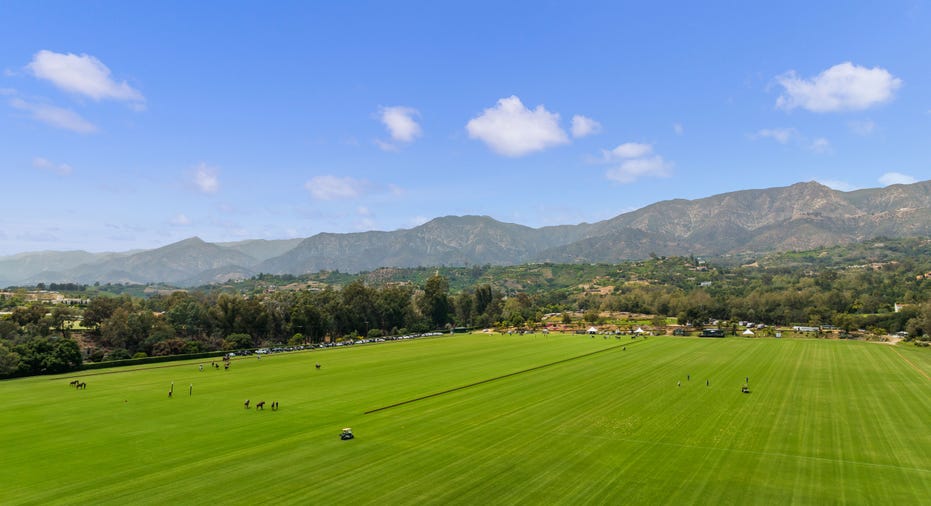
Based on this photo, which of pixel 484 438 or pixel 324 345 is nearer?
pixel 484 438

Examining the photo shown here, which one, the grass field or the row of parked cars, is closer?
the grass field

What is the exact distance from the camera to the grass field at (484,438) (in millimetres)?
24188

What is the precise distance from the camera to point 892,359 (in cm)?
7275

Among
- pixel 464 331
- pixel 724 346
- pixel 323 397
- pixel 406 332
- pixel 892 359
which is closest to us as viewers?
pixel 323 397

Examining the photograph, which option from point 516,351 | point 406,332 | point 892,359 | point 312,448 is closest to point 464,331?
point 406,332

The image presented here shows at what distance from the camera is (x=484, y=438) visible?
32.5m

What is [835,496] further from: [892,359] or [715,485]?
[892,359]

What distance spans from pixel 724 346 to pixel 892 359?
2480 centimetres

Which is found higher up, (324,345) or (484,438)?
(484,438)

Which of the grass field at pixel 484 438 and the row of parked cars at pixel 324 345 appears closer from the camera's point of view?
the grass field at pixel 484 438

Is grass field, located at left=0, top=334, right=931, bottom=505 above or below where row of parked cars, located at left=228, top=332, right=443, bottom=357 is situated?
above

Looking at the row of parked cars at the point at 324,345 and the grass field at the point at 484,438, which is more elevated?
the grass field at the point at 484,438

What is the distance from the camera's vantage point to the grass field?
2419cm

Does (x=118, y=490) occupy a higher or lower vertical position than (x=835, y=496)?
higher
